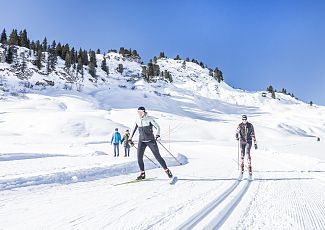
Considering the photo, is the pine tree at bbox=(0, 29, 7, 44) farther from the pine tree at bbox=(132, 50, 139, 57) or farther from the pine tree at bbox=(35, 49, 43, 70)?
the pine tree at bbox=(132, 50, 139, 57)

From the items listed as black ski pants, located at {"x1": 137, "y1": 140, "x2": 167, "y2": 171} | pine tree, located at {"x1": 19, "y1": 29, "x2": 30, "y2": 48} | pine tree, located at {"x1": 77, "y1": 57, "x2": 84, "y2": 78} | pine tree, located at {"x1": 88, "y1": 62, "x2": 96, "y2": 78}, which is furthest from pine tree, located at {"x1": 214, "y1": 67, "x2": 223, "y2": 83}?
black ski pants, located at {"x1": 137, "y1": 140, "x2": 167, "y2": 171}

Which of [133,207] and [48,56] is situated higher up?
[48,56]

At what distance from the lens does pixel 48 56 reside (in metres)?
119

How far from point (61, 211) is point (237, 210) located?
8.57 feet

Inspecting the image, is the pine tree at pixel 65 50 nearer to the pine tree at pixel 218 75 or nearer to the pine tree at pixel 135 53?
the pine tree at pixel 135 53

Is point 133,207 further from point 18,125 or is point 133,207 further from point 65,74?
point 65,74

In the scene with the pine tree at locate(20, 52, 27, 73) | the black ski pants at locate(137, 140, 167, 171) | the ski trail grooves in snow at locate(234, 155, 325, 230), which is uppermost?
the pine tree at locate(20, 52, 27, 73)

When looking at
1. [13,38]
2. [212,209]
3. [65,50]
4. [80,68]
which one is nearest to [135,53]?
[65,50]

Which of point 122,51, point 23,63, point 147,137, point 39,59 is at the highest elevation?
point 122,51

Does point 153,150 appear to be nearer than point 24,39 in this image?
Yes

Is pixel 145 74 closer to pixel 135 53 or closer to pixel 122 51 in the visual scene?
pixel 135 53

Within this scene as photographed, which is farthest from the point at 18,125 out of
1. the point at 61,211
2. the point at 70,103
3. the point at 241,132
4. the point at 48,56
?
the point at 48,56

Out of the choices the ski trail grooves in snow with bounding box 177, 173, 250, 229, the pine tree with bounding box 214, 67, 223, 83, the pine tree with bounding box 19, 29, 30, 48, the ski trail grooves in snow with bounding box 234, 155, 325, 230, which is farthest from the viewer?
the pine tree with bounding box 214, 67, 223, 83

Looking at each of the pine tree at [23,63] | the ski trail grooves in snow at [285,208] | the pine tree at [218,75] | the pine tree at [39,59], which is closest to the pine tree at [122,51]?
the pine tree at [218,75]
